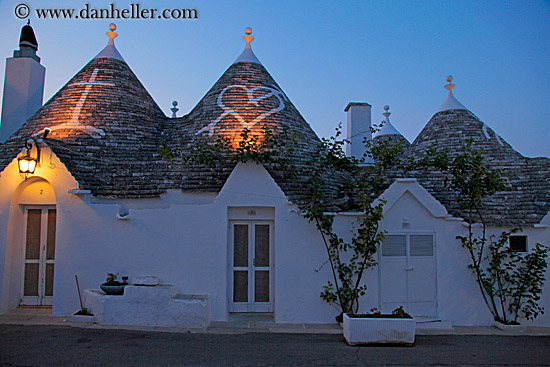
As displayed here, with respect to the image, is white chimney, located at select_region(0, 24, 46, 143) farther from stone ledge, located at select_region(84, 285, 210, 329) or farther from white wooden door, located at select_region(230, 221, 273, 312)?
white wooden door, located at select_region(230, 221, 273, 312)

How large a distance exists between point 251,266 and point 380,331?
3.25 m

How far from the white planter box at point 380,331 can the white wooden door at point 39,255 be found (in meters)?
7.11

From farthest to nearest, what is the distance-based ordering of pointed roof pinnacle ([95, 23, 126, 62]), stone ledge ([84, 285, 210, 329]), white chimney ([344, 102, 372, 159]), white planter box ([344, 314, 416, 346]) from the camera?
white chimney ([344, 102, 372, 159]) → pointed roof pinnacle ([95, 23, 126, 62]) → stone ledge ([84, 285, 210, 329]) → white planter box ([344, 314, 416, 346])

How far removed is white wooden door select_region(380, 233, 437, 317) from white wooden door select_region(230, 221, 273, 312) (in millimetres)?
2579

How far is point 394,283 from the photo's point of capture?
9047 mm

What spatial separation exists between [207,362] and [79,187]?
203 inches

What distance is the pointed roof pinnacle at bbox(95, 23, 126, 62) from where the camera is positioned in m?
13.0

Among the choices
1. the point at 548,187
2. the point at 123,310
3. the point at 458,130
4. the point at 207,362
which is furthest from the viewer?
the point at 458,130

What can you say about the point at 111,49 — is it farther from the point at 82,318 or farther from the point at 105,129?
the point at 82,318

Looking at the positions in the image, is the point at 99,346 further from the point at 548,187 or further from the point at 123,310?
the point at 548,187

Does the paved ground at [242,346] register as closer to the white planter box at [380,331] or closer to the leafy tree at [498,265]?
the white planter box at [380,331]

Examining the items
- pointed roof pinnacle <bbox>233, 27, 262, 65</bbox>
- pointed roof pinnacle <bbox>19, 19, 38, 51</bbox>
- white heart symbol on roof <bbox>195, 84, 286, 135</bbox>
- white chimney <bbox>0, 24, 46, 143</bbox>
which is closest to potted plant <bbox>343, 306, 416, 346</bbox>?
white heart symbol on roof <bbox>195, 84, 286, 135</bbox>

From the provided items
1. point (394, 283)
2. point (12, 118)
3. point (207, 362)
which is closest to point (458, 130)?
point (394, 283)

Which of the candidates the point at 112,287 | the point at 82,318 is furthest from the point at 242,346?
the point at 82,318
